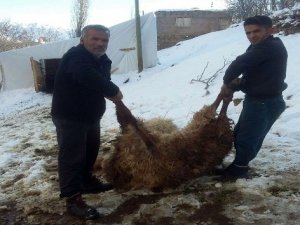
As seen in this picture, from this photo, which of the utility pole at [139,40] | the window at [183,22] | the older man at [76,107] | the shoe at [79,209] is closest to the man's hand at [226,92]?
the older man at [76,107]

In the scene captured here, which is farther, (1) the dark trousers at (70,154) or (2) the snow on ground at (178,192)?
(1) the dark trousers at (70,154)

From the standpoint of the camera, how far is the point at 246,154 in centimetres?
401

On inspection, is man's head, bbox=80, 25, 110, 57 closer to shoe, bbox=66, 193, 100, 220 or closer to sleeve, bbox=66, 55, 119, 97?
sleeve, bbox=66, 55, 119, 97

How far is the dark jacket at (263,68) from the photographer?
3.67 meters

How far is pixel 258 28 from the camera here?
3705mm

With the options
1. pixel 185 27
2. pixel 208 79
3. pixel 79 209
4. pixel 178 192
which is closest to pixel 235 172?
pixel 178 192

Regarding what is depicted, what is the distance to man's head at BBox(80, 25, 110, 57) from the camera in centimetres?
343

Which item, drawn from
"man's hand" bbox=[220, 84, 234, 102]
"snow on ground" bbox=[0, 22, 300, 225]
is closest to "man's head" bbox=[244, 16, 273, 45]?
"man's hand" bbox=[220, 84, 234, 102]

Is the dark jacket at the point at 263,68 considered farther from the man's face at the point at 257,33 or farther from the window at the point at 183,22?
the window at the point at 183,22

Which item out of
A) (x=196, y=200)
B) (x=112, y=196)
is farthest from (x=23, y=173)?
(x=196, y=200)

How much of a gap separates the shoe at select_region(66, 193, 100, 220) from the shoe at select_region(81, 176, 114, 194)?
484 mm

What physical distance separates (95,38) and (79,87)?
45cm

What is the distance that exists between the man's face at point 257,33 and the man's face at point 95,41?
139cm

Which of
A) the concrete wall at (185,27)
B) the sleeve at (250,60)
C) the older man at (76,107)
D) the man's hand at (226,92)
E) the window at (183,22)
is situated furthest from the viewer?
the window at (183,22)
